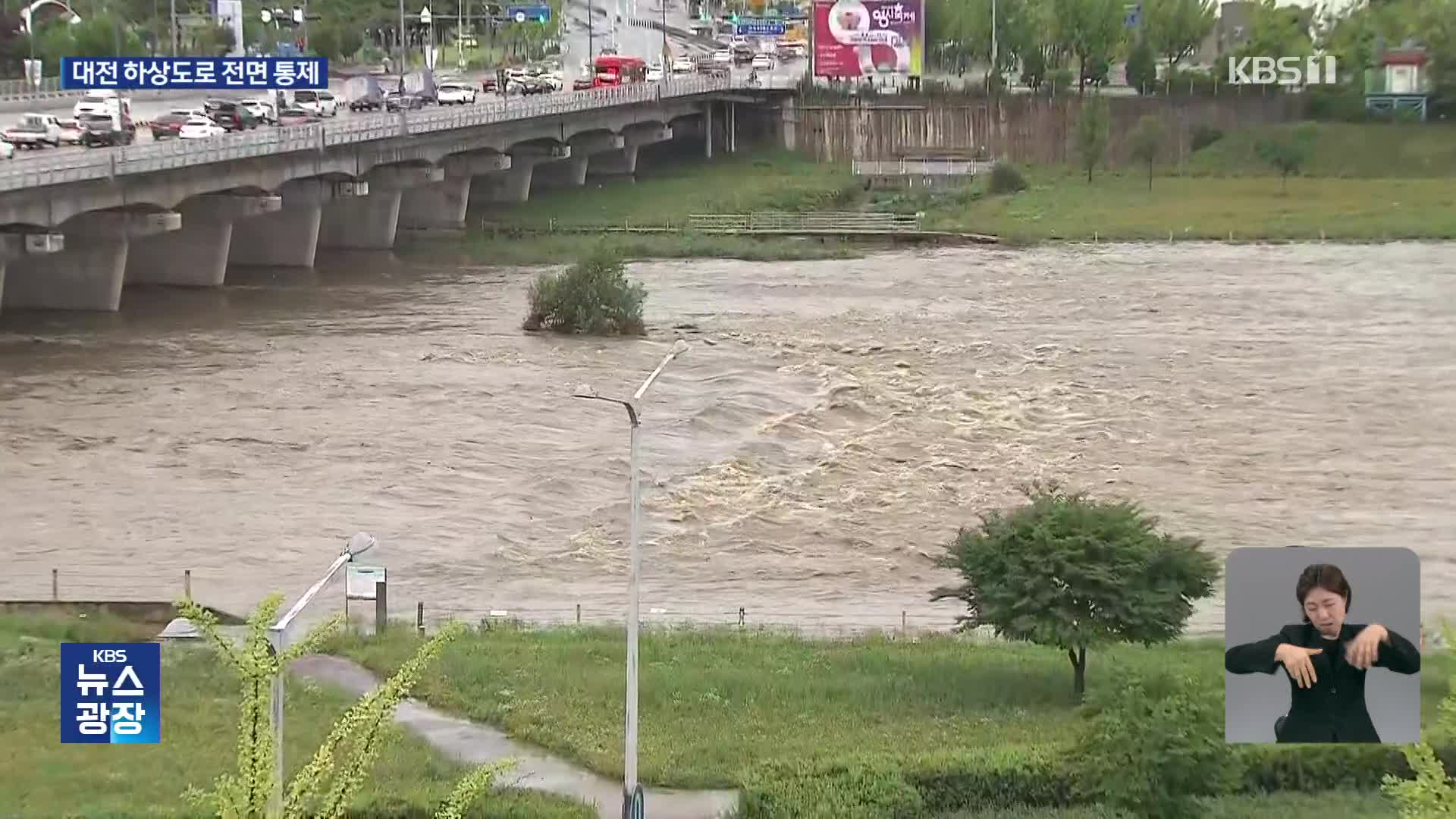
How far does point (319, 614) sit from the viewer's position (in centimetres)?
2870

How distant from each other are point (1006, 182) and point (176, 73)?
44025mm

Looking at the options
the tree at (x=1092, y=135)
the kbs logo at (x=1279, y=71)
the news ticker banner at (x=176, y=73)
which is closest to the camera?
the news ticker banner at (x=176, y=73)

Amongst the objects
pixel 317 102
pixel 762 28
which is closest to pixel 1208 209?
pixel 317 102

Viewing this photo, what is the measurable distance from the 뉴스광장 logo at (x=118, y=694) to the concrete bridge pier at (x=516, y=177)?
78.8 metres

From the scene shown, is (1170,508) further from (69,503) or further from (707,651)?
(69,503)

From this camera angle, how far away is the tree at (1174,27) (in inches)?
4572

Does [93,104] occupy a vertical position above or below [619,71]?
below

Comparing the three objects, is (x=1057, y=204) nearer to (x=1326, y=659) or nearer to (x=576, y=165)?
(x=576, y=165)

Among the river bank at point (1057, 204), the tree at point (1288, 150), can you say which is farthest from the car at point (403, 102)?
the tree at point (1288, 150)

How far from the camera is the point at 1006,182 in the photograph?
93.9m

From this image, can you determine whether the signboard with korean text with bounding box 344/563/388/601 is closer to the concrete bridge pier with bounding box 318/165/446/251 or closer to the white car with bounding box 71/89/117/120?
the white car with bounding box 71/89/117/120

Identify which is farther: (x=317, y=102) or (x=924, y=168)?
(x=924, y=168)

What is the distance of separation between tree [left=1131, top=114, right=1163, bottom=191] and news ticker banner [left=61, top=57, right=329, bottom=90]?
4514 cm

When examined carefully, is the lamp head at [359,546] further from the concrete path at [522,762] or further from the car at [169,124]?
the car at [169,124]
